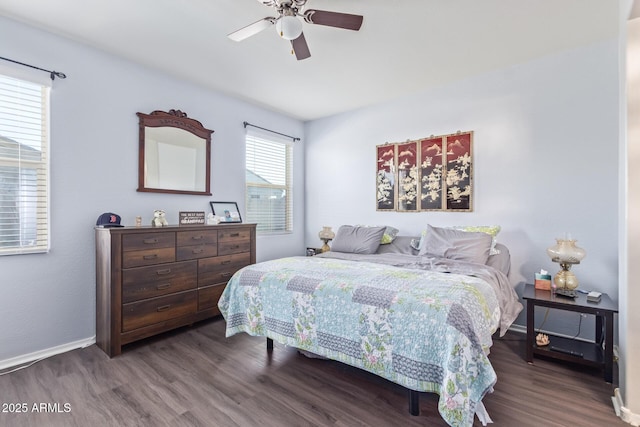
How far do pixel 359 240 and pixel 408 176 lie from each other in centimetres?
108

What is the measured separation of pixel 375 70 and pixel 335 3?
109 cm

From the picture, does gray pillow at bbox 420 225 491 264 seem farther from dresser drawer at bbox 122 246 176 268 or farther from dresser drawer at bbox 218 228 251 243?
dresser drawer at bbox 122 246 176 268

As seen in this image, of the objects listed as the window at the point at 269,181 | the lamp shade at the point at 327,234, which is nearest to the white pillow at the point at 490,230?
the lamp shade at the point at 327,234

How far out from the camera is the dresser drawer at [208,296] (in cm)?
306

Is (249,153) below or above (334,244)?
above

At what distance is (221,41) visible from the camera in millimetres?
2582

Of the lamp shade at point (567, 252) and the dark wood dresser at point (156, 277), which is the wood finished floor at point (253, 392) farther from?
the lamp shade at point (567, 252)

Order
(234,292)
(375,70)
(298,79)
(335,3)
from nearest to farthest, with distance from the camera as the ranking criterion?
(335,3) → (234,292) → (375,70) → (298,79)

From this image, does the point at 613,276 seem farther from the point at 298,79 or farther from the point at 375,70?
the point at 298,79

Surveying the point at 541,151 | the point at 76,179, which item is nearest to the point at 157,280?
the point at 76,179

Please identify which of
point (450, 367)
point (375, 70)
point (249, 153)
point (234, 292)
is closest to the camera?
point (450, 367)

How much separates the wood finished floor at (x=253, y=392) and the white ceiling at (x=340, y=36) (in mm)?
2627

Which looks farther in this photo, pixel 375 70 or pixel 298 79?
pixel 298 79

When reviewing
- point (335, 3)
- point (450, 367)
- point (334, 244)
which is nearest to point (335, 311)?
point (450, 367)
